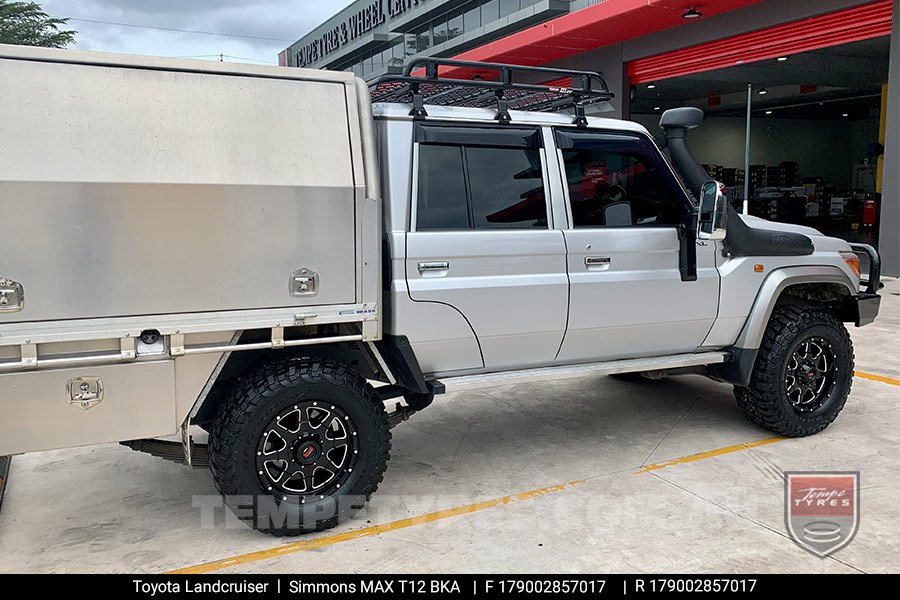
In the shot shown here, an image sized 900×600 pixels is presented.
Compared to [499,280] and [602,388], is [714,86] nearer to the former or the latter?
[602,388]

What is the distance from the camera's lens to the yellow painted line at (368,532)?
347cm

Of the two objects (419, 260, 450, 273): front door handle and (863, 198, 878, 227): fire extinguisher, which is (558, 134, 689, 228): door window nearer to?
(419, 260, 450, 273): front door handle

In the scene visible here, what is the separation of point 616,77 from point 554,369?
14.0 m

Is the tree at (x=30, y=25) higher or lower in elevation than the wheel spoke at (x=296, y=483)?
higher

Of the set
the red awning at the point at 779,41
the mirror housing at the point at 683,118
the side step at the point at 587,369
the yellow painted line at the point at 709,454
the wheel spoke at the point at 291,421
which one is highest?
the red awning at the point at 779,41

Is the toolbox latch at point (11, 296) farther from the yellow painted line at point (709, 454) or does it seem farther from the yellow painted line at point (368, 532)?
the yellow painted line at point (709, 454)

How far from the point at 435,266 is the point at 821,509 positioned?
2.41 m

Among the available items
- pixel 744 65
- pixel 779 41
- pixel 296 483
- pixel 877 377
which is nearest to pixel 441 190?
pixel 296 483

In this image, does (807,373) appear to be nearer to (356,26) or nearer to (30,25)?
(356,26)

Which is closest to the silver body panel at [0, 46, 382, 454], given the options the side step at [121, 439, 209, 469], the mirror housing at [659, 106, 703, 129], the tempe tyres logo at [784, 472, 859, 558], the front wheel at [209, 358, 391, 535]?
the front wheel at [209, 358, 391, 535]

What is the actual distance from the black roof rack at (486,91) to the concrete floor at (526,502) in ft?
6.87

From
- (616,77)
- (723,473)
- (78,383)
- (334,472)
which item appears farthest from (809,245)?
(616,77)

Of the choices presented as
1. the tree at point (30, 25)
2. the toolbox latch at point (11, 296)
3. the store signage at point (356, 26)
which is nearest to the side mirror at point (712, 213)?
the toolbox latch at point (11, 296)

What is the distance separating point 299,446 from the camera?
372 centimetres
